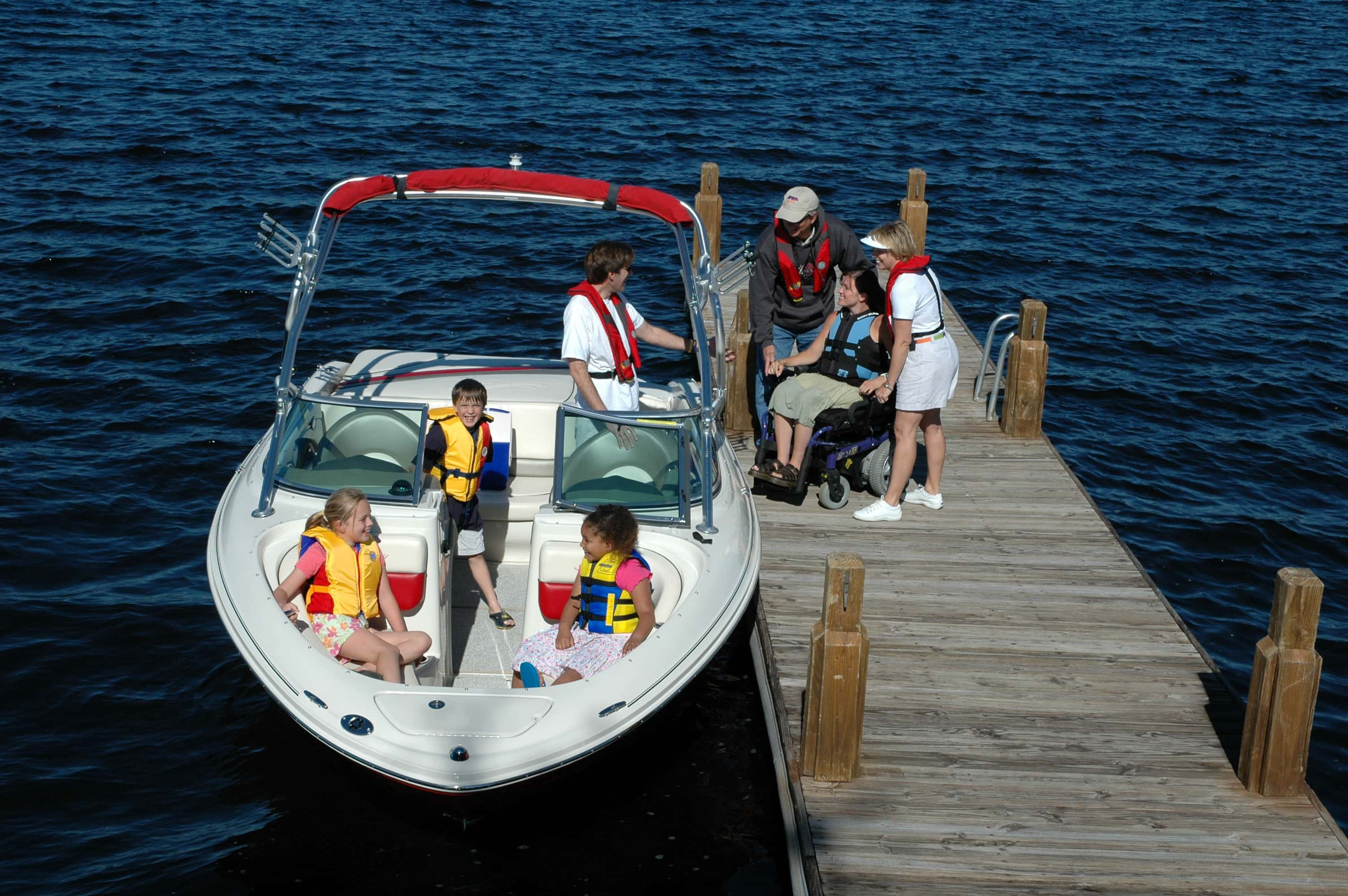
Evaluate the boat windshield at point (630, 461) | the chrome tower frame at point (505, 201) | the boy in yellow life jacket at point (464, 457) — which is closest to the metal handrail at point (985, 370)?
the chrome tower frame at point (505, 201)

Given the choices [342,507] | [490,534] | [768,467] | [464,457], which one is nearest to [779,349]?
[768,467]

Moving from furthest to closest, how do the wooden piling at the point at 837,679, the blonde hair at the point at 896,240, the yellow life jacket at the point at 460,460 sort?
the blonde hair at the point at 896,240
the yellow life jacket at the point at 460,460
the wooden piling at the point at 837,679

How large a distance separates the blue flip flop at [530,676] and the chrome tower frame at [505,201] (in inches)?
53.5

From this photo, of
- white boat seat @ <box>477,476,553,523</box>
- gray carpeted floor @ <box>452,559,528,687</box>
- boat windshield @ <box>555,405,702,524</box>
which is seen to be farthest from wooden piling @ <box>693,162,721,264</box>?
boat windshield @ <box>555,405,702,524</box>

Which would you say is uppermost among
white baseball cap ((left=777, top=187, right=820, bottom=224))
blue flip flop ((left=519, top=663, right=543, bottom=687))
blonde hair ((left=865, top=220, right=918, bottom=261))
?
white baseball cap ((left=777, top=187, right=820, bottom=224))

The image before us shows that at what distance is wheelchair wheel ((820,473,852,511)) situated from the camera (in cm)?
898

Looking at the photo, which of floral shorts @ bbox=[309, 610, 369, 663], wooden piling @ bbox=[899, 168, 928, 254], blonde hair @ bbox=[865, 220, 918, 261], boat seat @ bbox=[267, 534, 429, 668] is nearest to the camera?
floral shorts @ bbox=[309, 610, 369, 663]

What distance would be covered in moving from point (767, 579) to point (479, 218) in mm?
11833

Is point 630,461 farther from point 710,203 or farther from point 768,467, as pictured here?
point 710,203

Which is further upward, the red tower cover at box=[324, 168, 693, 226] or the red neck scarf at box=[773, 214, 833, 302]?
the red tower cover at box=[324, 168, 693, 226]

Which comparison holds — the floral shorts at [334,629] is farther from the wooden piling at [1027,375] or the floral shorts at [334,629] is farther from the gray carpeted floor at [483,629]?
the wooden piling at [1027,375]

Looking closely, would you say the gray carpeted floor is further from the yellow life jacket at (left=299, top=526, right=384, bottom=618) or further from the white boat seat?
the yellow life jacket at (left=299, top=526, right=384, bottom=618)

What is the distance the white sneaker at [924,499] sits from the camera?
8992mm

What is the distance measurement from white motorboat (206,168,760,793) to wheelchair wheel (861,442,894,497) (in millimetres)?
980
